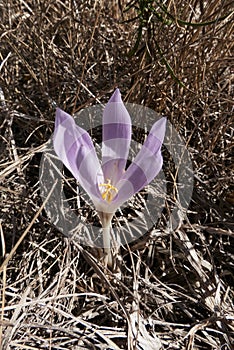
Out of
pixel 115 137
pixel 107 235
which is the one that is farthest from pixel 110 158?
pixel 107 235

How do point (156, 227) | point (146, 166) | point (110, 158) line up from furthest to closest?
point (156, 227)
point (110, 158)
point (146, 166)

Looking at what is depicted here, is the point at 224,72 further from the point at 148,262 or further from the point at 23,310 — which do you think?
the point at 23,310

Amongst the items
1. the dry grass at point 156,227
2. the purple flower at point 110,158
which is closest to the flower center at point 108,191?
the purple flower at point 110,158

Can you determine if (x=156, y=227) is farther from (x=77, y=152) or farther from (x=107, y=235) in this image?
(x=77, y=152)

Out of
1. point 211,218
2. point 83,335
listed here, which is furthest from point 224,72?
point 83,335

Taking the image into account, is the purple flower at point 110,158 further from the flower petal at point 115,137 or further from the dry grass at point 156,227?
the dry grass at point 156,227

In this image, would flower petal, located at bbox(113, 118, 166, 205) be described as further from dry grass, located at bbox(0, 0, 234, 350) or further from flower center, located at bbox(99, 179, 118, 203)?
dry grass, located at bbox(0, 0, 234, 350)

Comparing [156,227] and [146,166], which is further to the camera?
[156,227]
